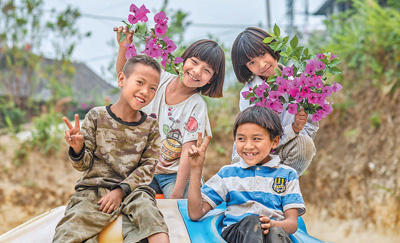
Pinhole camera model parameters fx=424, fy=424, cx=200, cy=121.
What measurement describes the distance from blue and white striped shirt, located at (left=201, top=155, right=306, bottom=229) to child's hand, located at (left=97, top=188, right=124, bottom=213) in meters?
0.45

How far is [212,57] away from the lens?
289 centimetres

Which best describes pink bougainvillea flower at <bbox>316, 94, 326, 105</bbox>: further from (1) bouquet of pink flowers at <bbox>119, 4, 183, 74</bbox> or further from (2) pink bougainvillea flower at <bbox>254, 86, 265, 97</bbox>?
(1) bouquet of pink flowers at <bbox>119, 4, 183, 74</bbox>

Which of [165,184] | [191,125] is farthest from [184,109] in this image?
[165,184]

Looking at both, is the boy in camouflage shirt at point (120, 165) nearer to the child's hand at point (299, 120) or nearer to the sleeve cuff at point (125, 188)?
the sleeve cuff at point (125, 188)

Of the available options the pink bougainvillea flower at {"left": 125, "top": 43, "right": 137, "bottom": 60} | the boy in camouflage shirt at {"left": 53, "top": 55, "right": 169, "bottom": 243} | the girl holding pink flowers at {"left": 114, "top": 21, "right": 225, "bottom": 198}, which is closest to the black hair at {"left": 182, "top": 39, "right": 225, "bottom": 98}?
the girl holding pink flowers at {"left": 114, "top": 21, "right": 225, "bottom": 198}

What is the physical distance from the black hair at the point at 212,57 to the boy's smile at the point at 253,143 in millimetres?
765

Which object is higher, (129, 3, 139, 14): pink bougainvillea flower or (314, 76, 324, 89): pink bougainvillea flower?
(129, 3, 139, 14): pink bougainvillea flower

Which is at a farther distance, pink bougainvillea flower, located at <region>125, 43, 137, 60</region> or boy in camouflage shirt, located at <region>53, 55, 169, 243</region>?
pink bougainvillea flower, located at <region>125, 43, 137, 60</region>

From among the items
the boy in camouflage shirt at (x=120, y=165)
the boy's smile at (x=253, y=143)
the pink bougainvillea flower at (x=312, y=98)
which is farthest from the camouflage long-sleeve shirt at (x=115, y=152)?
the pink bougainvillea flower at (x=312, y=98)

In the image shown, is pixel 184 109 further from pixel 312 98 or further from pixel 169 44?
pixel 312 98

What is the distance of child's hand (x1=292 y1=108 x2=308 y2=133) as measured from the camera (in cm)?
259

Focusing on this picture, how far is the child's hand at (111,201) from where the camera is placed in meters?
2.13

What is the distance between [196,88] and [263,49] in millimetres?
558

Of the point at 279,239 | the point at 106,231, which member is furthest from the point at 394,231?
the point at 106,231
